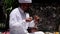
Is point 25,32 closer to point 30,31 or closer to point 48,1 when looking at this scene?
point 30,31

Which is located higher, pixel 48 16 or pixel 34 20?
pixel 34 20

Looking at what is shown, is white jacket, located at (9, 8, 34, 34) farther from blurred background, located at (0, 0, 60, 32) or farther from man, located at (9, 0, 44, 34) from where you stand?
blurred background, located at (0, 0, 60, 32)

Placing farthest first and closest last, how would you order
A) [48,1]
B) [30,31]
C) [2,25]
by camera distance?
[48,1] → [2,25] → [30,31]

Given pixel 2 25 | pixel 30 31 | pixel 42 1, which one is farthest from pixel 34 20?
pixel 42 1

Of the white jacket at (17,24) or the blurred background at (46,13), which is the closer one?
the white jacket at (17,24)

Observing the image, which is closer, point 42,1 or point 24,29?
point 24,29

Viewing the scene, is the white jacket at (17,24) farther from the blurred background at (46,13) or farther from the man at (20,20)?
the blurred background at (46,13)

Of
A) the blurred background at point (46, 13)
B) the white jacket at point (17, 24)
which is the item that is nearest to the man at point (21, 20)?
the white jacket at point (17, 24)

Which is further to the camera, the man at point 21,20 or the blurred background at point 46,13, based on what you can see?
the blurred background at point 46,13

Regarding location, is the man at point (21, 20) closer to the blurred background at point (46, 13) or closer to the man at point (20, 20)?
the man at point (20, 20)

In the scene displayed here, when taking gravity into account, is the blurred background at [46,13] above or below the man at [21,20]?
below

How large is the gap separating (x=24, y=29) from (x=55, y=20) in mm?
2879

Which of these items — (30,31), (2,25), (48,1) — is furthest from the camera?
(48,1)

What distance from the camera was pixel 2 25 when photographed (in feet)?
16.1
